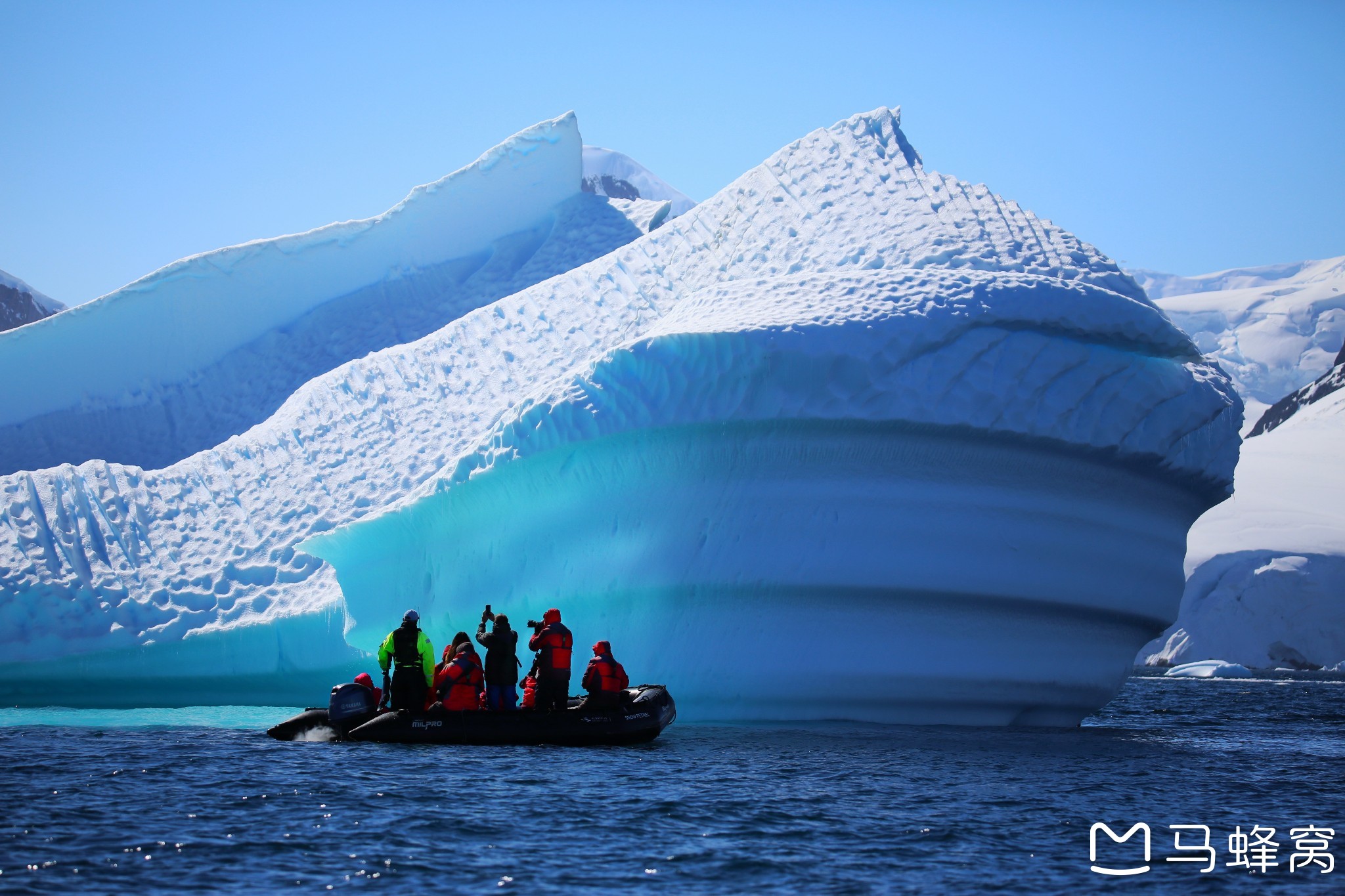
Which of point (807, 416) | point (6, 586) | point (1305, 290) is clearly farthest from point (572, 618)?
point (1305, 290)

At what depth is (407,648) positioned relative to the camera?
959cm

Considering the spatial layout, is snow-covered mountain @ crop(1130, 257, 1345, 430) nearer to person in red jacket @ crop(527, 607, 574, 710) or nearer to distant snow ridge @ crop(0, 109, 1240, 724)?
distant snow ridge @ crop(0, 109, 1240, 724)

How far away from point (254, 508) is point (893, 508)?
8808 mm

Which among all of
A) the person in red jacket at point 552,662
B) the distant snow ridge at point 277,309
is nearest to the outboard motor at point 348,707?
the person in red jacket at point 552,662

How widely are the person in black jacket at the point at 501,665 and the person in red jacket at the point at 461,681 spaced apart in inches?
4.5

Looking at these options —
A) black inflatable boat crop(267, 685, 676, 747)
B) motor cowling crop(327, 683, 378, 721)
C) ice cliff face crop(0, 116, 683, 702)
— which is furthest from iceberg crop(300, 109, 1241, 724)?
ice cliff face crop(0, 116, 683, 702)

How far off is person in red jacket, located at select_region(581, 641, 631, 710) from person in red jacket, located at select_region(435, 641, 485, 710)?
2.84ft

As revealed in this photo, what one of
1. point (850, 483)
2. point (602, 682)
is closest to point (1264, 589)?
point (850, 483)

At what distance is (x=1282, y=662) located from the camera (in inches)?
1310

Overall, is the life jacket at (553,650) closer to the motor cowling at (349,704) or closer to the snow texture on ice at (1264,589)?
the motor cowling at (349,704)

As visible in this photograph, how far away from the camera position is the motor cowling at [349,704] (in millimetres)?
9922

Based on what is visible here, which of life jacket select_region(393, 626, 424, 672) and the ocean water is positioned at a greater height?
life jacket select_region(393, 626, 424, 672)

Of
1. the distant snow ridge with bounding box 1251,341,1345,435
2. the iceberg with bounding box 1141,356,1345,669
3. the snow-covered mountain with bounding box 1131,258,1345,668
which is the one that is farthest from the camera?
the distant snow ridge with bounding box 1251,341,1345,435

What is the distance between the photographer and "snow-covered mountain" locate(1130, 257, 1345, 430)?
228ft
